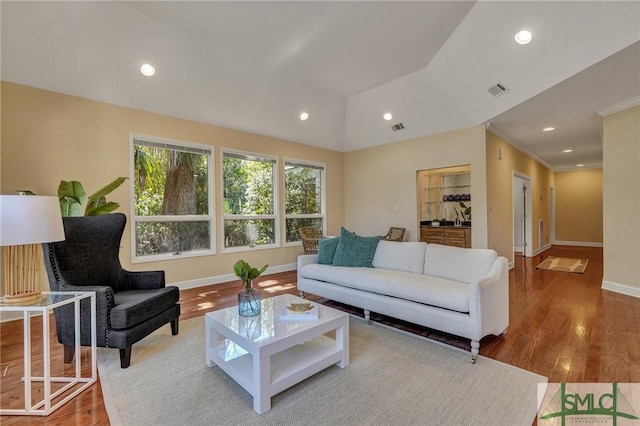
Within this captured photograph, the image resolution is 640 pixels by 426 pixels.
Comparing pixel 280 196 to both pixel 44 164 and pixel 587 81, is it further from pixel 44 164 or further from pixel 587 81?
pixel 587 81

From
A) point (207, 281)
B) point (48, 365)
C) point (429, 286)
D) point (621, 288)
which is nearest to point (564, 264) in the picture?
point (621, 288)

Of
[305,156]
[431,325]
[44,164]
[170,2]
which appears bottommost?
[431,325]

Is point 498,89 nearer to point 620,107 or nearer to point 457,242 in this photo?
point 620,107

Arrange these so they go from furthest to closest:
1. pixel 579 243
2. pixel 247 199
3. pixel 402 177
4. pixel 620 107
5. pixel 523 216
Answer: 1. pixel 579 243
2. pixel 523 216
3. pixel 402 177
4. pixel 247 199
5. pixel 620 107

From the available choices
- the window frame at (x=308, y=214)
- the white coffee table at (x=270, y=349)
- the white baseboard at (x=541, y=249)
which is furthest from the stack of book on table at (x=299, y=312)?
the white baseboard at (x=541, y=249)

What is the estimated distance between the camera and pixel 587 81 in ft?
10.7

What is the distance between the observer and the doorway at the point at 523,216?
7215 mm

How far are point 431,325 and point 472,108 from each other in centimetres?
360

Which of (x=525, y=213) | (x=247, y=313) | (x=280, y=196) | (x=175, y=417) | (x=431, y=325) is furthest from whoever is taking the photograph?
(x=525, y=213)

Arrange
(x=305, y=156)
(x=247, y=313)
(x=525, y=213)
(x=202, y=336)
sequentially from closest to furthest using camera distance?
(x=247, y=313), (x=202, y=336), (x=305, y=156), (x=525, y=213)

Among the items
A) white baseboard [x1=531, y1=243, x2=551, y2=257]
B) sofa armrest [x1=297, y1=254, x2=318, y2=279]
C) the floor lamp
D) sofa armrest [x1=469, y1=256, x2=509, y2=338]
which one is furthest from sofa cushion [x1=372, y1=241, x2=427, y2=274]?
white baseboard [x1=531, y1=243, x2=551, y2=257]

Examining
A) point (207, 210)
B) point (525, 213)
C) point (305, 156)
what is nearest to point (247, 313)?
point (207, 210)

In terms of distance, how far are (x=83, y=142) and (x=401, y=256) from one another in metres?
4.16

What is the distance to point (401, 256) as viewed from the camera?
3.35 m
